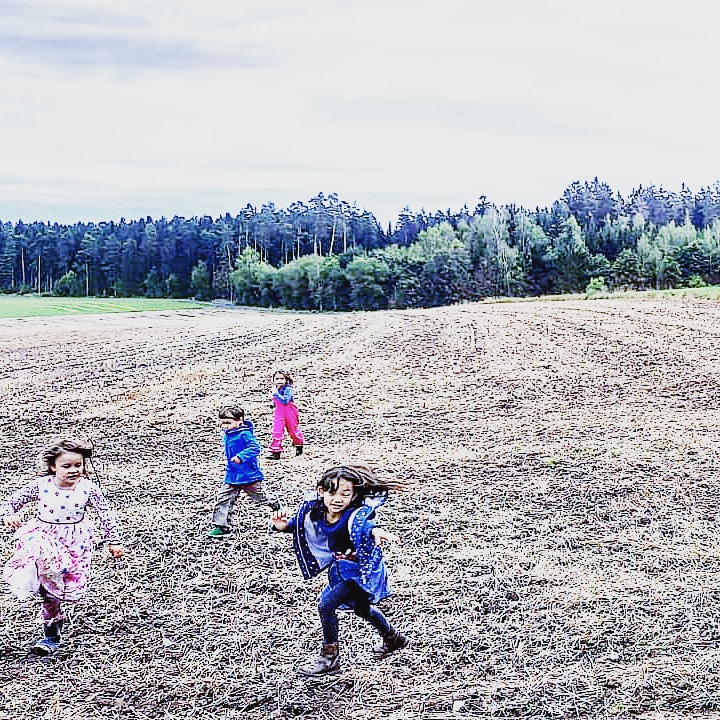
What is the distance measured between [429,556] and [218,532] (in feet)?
7.09

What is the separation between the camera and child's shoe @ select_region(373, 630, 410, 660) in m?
5.92

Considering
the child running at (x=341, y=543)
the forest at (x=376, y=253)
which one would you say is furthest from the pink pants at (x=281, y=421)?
the forest at (x=376, y=253)

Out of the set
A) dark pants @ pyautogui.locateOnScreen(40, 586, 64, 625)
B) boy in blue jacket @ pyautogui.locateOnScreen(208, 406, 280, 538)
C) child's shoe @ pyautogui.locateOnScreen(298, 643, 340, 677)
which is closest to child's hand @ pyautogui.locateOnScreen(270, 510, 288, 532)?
child's shoe @ pyautogui.locateOnScreen(298, 643, 340, 677)

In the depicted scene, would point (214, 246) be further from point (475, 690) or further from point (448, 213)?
point (475, 690)

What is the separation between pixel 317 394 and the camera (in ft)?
62.2

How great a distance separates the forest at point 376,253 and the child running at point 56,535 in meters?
65.2

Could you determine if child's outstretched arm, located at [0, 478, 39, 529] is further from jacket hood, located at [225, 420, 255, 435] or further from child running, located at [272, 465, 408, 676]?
jacket hood, located at [225, 420, 255, 435]

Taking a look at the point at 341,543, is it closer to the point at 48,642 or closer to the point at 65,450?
the point at 65,450

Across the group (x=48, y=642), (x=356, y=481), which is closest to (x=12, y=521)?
(x=48, y=642)

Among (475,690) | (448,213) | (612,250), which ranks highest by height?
(448,213)

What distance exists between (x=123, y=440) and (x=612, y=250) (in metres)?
79.7

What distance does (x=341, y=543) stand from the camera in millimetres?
5605

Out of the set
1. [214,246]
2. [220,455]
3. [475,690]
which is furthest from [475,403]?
[214,246]

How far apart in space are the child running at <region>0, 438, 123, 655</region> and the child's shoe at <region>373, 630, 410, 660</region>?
188 cm
